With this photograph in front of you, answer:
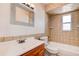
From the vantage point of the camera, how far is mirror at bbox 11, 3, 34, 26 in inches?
37.1

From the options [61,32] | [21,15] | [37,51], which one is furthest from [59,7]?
[37,51]

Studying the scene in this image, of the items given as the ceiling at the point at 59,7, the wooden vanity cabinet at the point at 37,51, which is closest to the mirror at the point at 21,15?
the ceiling at the point at 59,7

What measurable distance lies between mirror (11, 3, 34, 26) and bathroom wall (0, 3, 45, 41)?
42 mm

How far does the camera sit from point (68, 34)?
111 cm

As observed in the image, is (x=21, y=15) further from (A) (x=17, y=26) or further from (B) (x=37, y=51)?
(B) (x=37, y=51)

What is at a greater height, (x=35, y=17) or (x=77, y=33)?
(x=35, y=17)

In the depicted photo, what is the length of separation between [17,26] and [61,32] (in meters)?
0.58

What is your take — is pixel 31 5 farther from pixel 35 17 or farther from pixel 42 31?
pixel 42 31

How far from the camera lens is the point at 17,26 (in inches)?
37.9

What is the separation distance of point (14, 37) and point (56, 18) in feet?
1.97

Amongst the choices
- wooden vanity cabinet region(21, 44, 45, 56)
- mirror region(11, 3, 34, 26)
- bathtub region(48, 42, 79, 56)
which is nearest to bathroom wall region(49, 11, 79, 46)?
bathtub region(48, 42, 79, 56)

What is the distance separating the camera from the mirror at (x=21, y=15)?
3.09 feet

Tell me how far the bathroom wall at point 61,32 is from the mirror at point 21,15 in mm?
273

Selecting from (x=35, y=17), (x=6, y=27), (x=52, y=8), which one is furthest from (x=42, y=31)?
(x=6, y=27)
